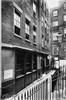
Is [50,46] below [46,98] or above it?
above

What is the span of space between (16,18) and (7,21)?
0.74 ft

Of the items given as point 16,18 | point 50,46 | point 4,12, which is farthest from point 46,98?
point 4,12

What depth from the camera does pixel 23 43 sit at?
57.4 inches

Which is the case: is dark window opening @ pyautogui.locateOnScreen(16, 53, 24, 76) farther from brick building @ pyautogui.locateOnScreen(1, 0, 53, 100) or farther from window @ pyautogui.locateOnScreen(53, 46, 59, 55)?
window @ pyautogui.locateOnScreen(53, 46, 59, 55)

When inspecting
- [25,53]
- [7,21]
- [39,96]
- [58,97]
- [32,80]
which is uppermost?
[7,21]

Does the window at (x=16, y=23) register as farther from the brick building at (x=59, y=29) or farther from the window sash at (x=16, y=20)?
the brick building at (x=59, y=29)

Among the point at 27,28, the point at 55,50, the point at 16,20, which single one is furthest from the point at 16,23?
the point at 55,50

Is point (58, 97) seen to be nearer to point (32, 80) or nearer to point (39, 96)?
point (39, 96)

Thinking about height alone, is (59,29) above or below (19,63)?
above

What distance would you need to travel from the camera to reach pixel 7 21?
122 cm

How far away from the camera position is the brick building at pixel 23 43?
120 centimetres

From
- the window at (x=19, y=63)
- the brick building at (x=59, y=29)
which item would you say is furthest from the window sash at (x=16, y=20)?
the brick building at (x=59, y=29)

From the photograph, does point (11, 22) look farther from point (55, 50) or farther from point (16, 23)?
point (55, 50)

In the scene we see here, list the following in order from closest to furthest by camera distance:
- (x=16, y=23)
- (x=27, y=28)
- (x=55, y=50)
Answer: (x=16, y=23)
(x=27, y=28)
(x=55, y=50)
